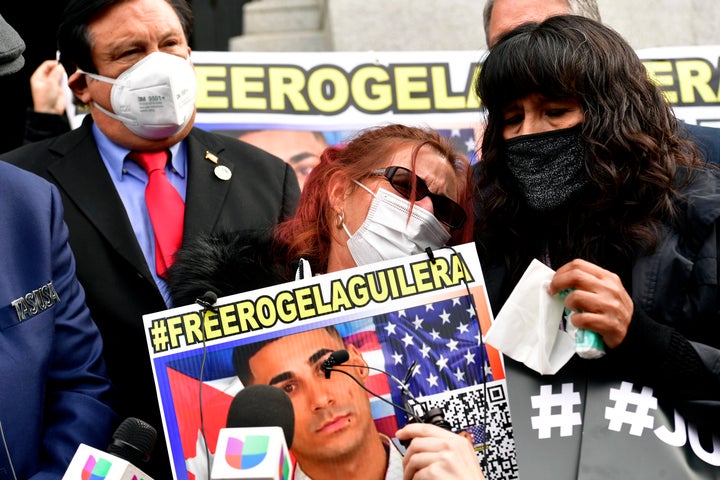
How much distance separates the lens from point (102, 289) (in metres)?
3.59

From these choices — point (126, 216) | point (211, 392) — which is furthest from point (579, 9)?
point (211, 392)

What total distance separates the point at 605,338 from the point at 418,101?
2712 mm

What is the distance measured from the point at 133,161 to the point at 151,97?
0.84 ft

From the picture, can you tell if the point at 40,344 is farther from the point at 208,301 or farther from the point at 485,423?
the point at 485,423

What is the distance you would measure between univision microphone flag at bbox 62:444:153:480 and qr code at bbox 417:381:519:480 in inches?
30.7

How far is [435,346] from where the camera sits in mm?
2725

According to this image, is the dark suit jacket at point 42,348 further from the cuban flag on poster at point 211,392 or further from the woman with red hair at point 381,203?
the woman with red hair at point 381,203

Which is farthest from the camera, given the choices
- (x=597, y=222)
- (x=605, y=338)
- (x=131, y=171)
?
(x=131, y=171)

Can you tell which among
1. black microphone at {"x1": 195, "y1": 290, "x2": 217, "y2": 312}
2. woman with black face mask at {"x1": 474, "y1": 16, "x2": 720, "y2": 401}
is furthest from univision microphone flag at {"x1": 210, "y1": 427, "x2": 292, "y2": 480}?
woman with black face mask at {"x1": 474, "y1": 16, "x2": 720, "y2": 401}

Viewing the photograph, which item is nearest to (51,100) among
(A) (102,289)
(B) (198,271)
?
(A) (102,289)

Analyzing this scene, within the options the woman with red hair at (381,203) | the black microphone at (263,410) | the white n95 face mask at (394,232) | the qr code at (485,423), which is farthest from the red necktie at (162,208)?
the qr code at (485,423)

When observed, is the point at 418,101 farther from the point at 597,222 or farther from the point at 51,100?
the point at 597,222

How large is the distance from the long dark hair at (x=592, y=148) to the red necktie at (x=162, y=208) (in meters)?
1.17

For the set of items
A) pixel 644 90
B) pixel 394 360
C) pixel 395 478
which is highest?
pixel 644 90
